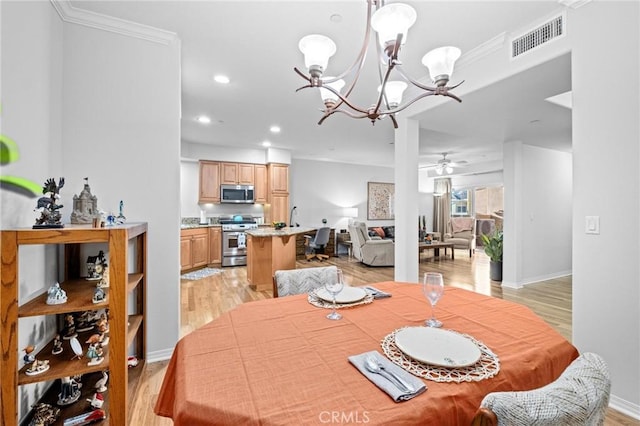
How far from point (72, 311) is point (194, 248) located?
168 inches

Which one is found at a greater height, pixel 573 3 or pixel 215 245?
pixel 573 3

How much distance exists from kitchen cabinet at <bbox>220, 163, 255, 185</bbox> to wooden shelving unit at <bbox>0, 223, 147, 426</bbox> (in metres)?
4.26

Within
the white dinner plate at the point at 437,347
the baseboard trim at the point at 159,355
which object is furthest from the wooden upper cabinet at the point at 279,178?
the white dinner plate at the point at 437,347

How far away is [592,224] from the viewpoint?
6.06 ft

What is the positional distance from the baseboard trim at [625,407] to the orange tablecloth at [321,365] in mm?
1171

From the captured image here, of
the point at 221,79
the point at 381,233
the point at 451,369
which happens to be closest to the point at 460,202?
the point at 381,233

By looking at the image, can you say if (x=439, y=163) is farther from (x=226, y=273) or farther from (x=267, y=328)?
(x=267, y=328)

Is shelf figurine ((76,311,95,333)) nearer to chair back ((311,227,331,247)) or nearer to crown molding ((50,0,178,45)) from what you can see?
crown molding ((50,0,178,45))

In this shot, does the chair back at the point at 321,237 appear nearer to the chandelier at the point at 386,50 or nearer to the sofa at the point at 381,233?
the sofa at the point at 381,233

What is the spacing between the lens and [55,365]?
4.94 ft

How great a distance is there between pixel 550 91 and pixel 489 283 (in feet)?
10.8

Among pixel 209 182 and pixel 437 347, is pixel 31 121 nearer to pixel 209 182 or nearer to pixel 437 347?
pixel 437 347

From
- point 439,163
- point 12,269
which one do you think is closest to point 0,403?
point 12,269

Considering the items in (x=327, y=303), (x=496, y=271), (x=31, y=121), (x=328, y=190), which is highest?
(x=328, y=190)
